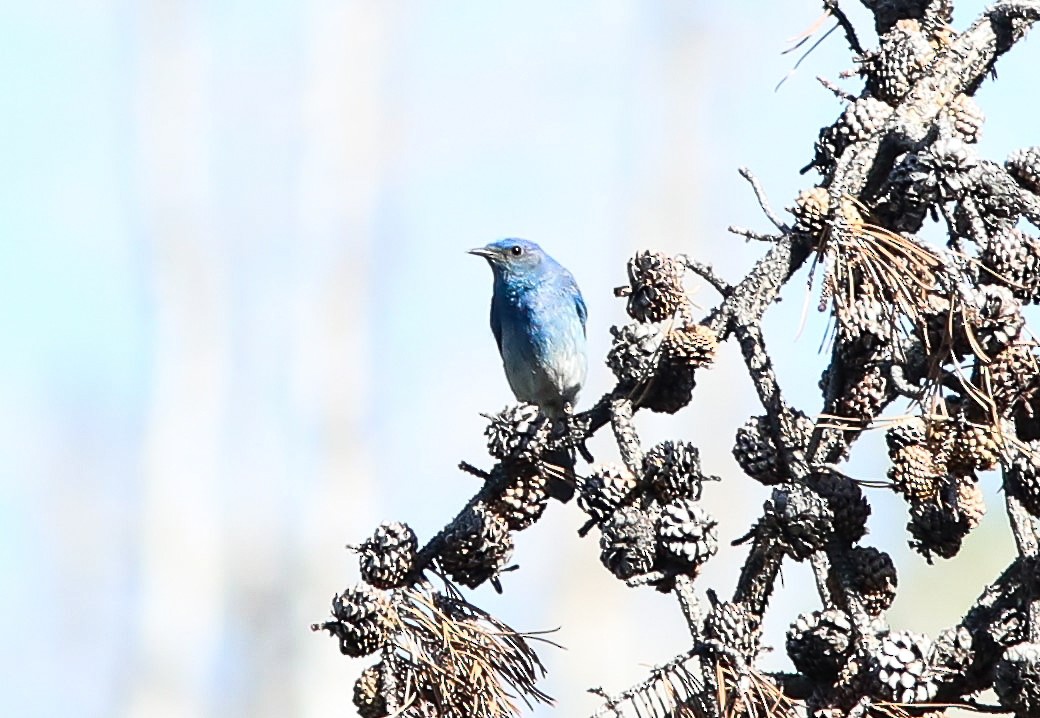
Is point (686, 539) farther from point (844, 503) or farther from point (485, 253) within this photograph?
point (485, 253)

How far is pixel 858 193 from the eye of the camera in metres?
2.35

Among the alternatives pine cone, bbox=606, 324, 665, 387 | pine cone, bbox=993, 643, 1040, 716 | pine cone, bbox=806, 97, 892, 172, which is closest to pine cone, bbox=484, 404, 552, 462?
pine cone, bbox=606, 324, 665, 387

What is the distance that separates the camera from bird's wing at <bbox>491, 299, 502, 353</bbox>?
625cm

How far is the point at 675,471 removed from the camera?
7.11 ft

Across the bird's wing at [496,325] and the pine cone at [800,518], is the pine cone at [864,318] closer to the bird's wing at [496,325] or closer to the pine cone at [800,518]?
the pine cone at [800,518]

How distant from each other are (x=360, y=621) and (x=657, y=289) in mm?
707

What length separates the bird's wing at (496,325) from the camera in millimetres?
6254

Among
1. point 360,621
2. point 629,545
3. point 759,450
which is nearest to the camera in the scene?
point 629,545

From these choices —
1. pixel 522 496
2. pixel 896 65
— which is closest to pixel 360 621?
pixel 522 496

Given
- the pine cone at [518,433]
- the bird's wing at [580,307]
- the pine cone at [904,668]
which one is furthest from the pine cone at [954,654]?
the bird's wing at [580,307]

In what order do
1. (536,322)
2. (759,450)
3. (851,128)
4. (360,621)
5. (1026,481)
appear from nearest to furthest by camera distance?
(1026,481) → (759,450) → (360,621) → (851,128) → (536,322)

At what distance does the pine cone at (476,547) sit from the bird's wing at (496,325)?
376 cm

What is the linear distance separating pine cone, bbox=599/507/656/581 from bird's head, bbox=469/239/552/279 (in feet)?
13.6

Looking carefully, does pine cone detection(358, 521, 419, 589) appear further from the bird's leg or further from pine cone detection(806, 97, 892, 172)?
pine cone detection(806, 97, 892, 172)
